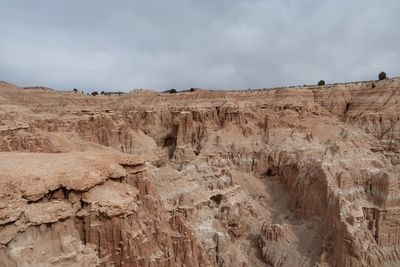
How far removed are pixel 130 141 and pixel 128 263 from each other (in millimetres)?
29764

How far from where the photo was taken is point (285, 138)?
4441 cm

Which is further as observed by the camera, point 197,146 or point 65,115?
point 197,146

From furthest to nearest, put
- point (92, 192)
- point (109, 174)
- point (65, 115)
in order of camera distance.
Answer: point (65, 115) < point (109, 174) < point (92, 192)

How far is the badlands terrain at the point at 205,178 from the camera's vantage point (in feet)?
47.2

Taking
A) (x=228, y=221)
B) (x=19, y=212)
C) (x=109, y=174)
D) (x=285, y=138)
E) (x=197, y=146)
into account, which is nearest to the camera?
(x=19, y=212)

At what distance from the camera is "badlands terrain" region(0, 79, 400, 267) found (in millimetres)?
14383

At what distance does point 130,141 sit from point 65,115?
7.78m

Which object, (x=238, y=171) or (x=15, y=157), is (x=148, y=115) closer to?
(x=238, y=171)

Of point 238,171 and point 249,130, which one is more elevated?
point 249,130

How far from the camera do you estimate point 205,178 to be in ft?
114

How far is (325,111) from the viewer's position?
49.9m

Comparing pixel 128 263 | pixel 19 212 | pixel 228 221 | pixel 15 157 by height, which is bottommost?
pixel 228 221

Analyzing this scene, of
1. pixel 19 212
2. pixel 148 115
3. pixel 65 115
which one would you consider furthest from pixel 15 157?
pixel 148 115

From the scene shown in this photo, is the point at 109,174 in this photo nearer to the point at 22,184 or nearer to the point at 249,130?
the point at 22,184
